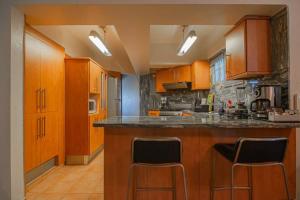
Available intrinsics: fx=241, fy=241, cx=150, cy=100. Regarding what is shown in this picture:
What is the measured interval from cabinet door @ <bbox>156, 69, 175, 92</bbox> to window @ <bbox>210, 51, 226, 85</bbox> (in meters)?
1.46

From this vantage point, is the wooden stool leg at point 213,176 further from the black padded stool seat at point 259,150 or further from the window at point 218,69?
the window at point 218,69

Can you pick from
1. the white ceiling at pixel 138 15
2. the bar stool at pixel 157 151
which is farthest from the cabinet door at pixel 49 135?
the bar stool at pixel 157 151

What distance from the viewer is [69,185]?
339 cm

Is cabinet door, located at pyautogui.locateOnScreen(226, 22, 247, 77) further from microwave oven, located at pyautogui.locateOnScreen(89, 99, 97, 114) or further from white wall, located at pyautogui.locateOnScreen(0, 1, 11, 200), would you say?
microwave oven, located at pyautogui.locateOnScreen(89, 99, 97, 114)

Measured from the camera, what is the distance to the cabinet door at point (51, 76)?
12.3 feet

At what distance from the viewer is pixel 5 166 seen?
97.6 inches

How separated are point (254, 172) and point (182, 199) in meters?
0.78

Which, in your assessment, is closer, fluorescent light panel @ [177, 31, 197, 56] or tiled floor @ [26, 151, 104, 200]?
tiled floor @ [26, 151, 104, 200]

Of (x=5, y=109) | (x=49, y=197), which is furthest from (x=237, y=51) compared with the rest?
(x=49, y=197)

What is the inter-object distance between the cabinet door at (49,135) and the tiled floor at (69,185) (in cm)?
33

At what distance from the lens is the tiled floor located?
301 cm

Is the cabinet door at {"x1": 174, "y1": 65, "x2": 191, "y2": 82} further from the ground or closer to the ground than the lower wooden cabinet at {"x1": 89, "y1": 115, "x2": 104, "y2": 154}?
further from the ground

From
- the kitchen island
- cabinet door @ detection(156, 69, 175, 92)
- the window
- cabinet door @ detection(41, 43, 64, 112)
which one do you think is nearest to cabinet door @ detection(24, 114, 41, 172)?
cabinet door @ detection(41, 43, 64, 112)

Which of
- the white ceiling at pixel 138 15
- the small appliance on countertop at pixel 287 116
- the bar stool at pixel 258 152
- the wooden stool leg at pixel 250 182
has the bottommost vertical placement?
the wooden stool leg at pixel 250 182
